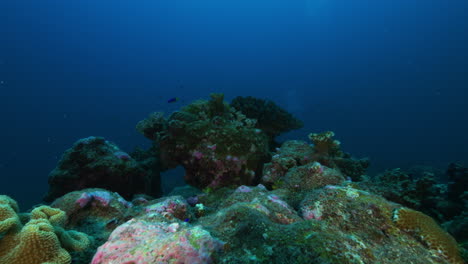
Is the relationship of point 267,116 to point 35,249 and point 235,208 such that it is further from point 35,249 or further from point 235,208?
point 35,249

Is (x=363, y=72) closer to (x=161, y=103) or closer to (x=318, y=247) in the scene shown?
(x=161, y=103)

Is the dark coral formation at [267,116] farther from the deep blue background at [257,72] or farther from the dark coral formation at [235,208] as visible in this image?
the deep blue background at [257,72]

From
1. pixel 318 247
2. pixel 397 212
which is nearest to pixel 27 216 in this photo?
pixel 318 247

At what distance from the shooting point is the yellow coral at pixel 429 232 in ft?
8.79

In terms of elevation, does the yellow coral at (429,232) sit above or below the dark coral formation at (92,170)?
above

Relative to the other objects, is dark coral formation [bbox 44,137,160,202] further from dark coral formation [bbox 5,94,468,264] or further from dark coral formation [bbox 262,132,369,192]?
dark coral formation [bbox 262,132,369,192]

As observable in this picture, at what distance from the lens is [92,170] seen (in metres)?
6.64

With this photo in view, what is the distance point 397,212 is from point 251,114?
638 centimetres

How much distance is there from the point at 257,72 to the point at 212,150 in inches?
6998

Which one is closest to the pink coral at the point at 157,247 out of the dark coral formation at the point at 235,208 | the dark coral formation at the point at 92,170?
the dark coral formation at the point at 235,208

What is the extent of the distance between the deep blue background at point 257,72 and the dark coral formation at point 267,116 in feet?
193

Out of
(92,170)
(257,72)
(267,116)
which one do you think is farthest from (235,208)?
(257,72)

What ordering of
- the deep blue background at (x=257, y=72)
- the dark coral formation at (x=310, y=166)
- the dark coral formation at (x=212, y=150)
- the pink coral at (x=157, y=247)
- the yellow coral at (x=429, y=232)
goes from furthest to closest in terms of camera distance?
the deep blue background at (x=257, y=72) < the dark coral formation at (x=212, y=150) < the dark coral formation at (x=310, y=166) < the yellow coral at (x=429, y=232) < the pink coral at (x=157, y=247)

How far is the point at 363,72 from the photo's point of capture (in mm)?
154750
